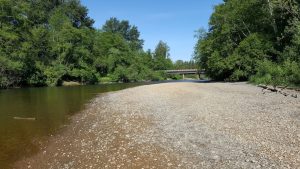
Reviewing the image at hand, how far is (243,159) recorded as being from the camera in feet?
35.0

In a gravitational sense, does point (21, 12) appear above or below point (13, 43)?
above

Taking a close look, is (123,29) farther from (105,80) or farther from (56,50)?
(56,50)

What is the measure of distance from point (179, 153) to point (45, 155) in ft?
18.0

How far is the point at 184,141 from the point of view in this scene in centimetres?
1361

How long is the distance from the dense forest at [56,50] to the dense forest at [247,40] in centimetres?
3426

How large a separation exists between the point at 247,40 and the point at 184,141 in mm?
47367

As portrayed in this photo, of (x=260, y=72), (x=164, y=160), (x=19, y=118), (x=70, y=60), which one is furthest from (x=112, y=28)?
(x=164, y=160)

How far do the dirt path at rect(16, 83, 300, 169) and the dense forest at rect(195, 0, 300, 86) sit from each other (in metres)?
26.4

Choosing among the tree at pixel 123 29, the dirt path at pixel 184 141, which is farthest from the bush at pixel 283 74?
the tree at pixel 123 29

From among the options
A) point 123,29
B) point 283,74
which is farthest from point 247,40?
point 123,29

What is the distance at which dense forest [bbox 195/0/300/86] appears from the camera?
48.5 meters

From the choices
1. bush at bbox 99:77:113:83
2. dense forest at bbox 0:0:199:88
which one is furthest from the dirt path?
bush at bbox 99:77:113:83

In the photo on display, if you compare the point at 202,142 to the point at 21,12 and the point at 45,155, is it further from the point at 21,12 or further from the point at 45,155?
the point at 21,12

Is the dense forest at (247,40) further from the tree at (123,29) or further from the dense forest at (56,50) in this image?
the tree at (123,29)
